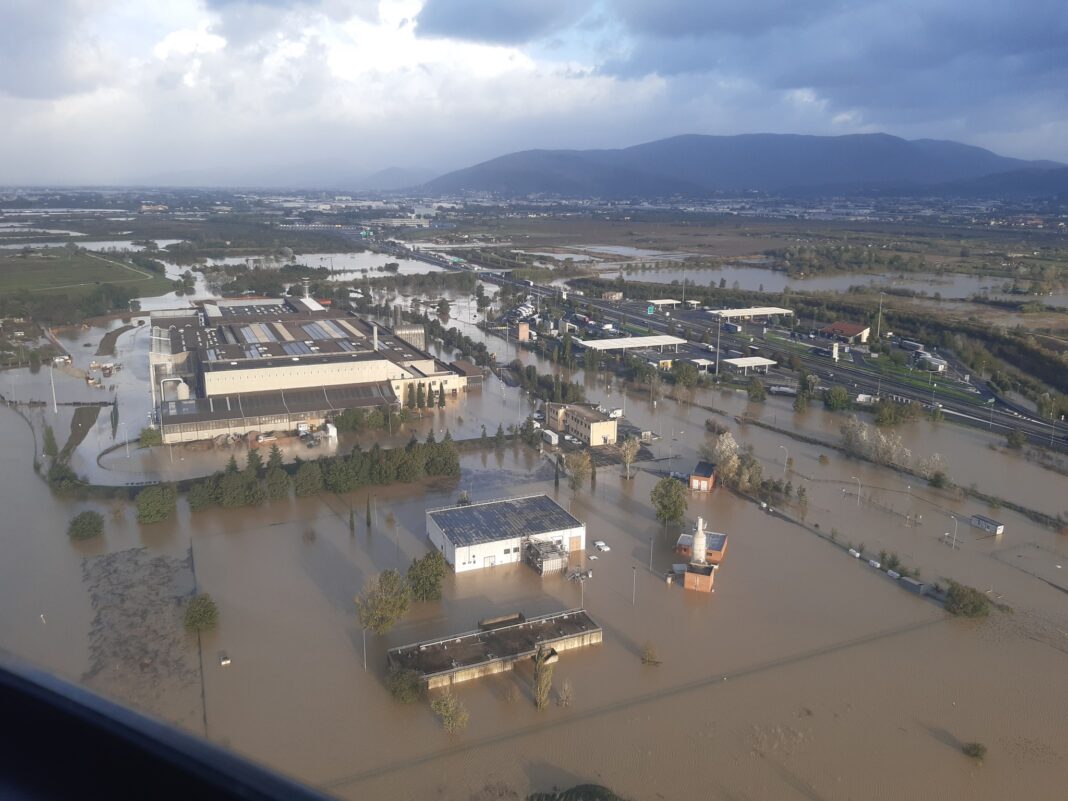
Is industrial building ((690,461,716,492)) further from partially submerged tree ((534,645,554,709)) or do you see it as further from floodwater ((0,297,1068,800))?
partially submerged tree ((534,645,554,709))

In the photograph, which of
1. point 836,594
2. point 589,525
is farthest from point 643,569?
point 836,594

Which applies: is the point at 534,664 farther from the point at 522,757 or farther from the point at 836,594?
the point at 836,594

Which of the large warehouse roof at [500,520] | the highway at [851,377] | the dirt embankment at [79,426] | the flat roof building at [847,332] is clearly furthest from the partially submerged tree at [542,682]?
the flat roof building at [847,332]

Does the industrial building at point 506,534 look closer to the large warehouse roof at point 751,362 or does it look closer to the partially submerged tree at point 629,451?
the partially submerged tree at point 629,451

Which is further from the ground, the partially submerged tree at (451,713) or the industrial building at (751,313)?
the industrial building at (751,313)

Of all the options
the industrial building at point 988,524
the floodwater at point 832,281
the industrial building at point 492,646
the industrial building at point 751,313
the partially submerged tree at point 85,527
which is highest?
the floodwater at point 832,281

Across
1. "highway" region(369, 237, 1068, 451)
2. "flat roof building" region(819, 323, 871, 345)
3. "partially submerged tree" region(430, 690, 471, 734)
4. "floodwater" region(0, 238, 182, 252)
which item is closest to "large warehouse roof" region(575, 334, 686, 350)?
"highway" region(369, 237, 1068, 451)

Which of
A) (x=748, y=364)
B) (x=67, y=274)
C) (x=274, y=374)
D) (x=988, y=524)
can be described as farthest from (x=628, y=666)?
(x=67, y=274)

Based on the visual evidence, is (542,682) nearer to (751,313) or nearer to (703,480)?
(703,480)
